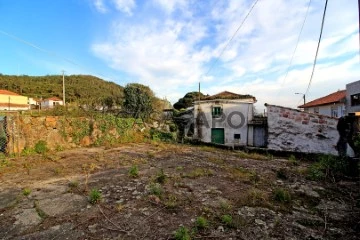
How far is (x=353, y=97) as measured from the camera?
19.6m

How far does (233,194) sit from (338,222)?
1937mm

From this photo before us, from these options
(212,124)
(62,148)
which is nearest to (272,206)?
(62,148)

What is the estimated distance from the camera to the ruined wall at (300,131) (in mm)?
13547

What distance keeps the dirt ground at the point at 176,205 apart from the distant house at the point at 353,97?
16.2 meters

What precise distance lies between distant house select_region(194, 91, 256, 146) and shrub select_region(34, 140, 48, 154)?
37.3ft

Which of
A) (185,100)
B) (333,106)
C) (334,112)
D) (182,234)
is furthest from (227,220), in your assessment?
(185,100)

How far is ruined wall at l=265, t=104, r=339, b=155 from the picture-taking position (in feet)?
44.4

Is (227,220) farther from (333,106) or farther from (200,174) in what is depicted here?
(333,106)

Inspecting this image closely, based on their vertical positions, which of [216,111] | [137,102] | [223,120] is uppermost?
[137,102]

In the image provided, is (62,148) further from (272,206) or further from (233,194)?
(272,206)

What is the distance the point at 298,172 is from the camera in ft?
24.1

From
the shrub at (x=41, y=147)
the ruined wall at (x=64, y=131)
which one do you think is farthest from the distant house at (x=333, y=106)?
the shrub at (x=41, y=147)

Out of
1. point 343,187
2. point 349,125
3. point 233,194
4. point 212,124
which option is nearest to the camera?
point 233,194

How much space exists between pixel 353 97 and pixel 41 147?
76.6 ft
